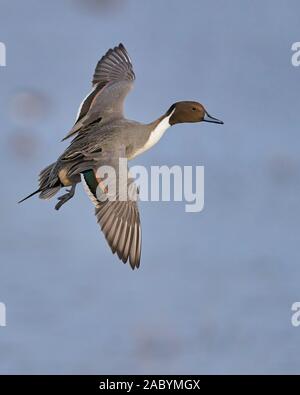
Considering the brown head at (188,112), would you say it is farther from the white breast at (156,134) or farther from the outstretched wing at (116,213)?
the outstretched wing at (116,213)

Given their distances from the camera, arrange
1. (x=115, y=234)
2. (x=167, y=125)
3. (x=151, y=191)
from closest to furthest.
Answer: (x=115, y=234) → (x=151, y=191) → (x=167, y=125)

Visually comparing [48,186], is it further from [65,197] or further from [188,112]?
[188,112]

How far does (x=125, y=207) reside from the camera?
5418mm

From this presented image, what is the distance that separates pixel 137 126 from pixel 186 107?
62 cm

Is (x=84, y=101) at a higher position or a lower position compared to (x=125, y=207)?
higher

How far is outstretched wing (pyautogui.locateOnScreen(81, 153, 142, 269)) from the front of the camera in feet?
17.3

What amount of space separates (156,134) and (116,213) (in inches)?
35.9

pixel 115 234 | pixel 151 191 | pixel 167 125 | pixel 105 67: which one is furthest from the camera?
pixel 105 67

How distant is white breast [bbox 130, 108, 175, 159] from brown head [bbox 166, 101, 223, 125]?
0.22 feet

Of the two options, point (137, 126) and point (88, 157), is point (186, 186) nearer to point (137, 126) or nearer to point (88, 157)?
point (137, 126)

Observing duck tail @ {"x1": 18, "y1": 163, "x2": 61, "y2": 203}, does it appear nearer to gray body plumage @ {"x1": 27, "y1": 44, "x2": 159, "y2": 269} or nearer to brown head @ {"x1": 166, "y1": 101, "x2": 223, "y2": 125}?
gray body plumage @ {"x1": 27, "y1": 44, "x2": 159, "y2": 269}

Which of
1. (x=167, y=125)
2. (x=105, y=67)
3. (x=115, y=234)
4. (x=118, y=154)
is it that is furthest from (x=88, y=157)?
(x=105, y=67)

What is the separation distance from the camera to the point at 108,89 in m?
6.60

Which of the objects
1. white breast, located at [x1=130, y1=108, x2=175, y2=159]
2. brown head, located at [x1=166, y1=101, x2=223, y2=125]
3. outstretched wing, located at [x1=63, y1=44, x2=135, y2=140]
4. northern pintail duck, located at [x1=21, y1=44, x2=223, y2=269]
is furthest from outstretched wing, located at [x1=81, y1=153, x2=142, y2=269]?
brown head, located at [x1=166, y1=101, x2=223, y2=125]
